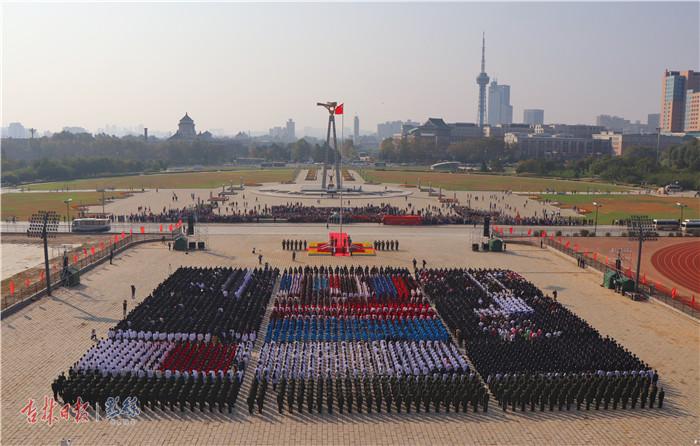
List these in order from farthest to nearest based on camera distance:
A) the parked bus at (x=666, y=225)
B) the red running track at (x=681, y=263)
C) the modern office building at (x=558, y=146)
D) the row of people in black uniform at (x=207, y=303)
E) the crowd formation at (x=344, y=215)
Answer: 1. the modern office building at (x=558, y=146)
2. the crowd formation at (x=344, y=215)
3. the parked bus at (x=666, y=225)
4. the red running track at (x=681, y=263)
5. the row of people in black uniform at (x=207, y=303)

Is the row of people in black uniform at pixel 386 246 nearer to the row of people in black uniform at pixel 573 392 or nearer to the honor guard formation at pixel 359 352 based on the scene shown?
the honor guard formation at pixel 359 352

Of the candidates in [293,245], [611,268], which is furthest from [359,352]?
[611,268]

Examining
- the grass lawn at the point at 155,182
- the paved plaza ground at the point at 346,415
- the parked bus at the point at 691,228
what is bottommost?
the paved plaza ground at the point at 346,415

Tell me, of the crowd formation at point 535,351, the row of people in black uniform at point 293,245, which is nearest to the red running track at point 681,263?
the crowd formation at point 535,351

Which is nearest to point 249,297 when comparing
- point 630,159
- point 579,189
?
point 579,189

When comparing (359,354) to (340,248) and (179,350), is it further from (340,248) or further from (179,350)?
(340,248)

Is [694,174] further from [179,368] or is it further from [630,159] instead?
[179,368]

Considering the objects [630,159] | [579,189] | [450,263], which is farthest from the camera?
[630,159]
